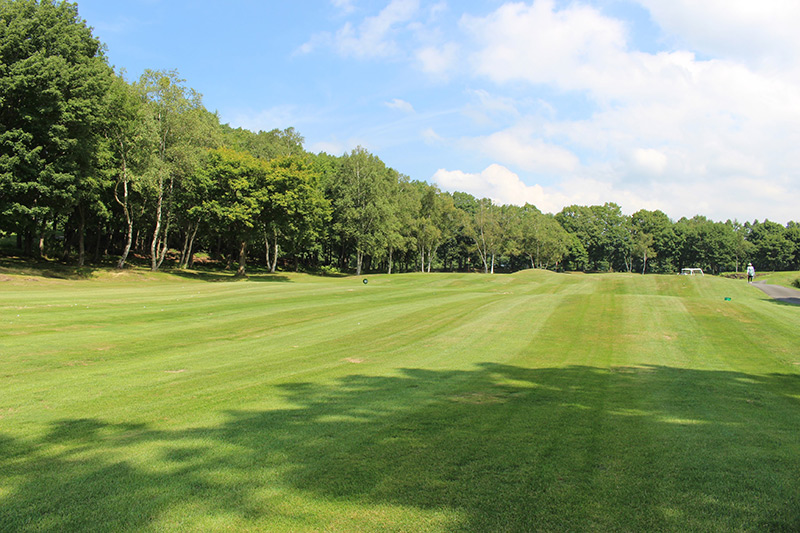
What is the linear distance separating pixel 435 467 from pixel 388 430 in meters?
1.33

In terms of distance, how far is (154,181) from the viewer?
42469mm

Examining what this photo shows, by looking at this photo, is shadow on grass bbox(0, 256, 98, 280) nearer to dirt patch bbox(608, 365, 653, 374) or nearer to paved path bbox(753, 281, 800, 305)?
dirt patch bbox(608, 365, 653, 374)

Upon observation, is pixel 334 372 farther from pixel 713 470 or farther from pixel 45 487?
pixel 713 470

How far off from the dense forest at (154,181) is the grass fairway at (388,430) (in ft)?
77.5

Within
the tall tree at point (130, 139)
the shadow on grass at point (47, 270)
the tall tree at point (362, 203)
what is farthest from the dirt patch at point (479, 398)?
the tall tree at point (362, 203)

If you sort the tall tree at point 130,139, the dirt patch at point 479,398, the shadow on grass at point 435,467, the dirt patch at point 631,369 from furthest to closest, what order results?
the tall tree at point 130,139
the dirt patch at point 631,369
the dirt patch at point 479,398
the shadow on grass at point 435,467

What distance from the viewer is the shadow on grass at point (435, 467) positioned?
152 inches

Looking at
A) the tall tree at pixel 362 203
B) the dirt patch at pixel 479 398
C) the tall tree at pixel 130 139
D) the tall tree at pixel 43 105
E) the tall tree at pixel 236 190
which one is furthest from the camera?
the tall tree at pixel 362 203

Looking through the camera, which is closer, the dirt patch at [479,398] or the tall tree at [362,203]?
the dirt patch at [479,398]

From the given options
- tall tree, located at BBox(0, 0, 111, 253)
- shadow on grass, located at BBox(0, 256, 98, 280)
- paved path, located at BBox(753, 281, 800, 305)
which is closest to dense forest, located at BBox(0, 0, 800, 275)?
tall tree, located at BBox(0, 0, 111, 253)

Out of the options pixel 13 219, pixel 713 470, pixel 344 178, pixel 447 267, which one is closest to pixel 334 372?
pixel 713 470

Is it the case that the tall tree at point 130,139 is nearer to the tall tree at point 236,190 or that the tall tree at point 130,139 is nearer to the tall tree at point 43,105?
the tall tree at point 43,105

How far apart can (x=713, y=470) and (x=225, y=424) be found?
19.7 feet

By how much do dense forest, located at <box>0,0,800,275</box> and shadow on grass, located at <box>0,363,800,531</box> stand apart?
33749 millimetres
